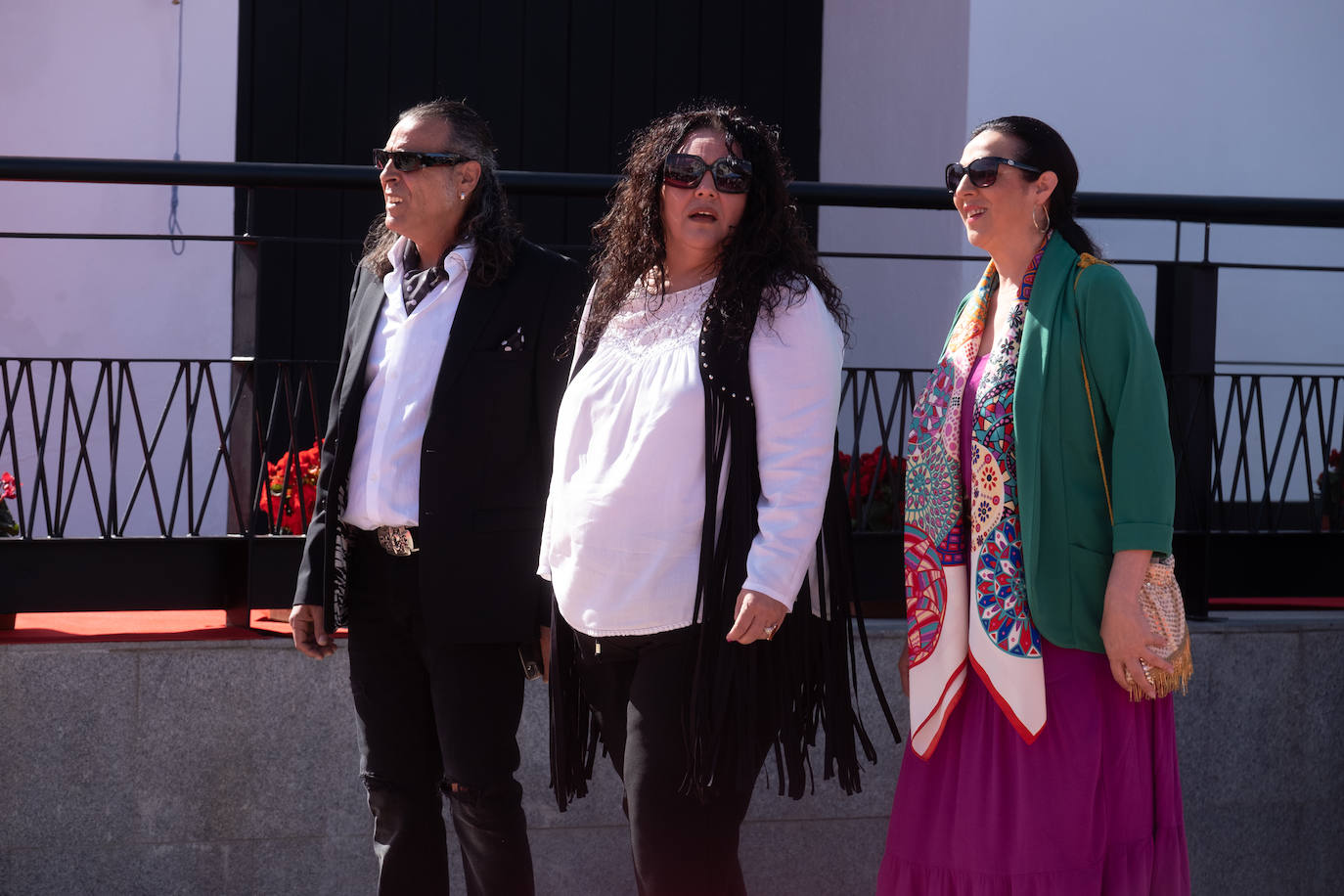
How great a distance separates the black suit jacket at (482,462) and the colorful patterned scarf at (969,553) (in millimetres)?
730

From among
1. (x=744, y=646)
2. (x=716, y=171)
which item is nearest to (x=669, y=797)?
(x=744, y=646)

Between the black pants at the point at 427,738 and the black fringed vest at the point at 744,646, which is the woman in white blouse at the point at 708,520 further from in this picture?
the black pants at the point at 427,738

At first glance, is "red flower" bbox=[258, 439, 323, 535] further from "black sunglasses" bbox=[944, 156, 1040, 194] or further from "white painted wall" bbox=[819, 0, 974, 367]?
"white painted wall" bbox=[819, 0, 974, 367]

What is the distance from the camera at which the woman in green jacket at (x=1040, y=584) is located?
7.49 ft

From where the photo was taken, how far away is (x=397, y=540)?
2.67 metres

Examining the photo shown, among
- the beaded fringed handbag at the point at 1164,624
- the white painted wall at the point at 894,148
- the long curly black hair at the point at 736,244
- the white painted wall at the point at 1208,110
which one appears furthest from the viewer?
the white painted wall at the point at 894,148

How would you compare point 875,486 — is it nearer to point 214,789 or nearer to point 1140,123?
point 214,789

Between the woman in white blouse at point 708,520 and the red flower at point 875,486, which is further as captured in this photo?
the red flower at point 875,486

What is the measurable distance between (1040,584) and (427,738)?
1.25 metres

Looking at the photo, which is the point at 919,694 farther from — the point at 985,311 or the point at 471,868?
the point at 471,868

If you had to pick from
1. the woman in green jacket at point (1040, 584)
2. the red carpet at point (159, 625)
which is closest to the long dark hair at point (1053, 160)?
the woman in green jacket at point (1040, 584)

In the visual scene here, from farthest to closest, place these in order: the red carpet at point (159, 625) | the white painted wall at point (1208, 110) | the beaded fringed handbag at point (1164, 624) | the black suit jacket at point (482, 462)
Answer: the white painted wall at point (1208, 110)
the red carpet at point (159, 625)
the black suit jacket at point (482, 462)
the beaded fringed handbag at point (1164, 624)

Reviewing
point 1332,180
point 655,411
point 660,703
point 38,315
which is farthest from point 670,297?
point 1332,180

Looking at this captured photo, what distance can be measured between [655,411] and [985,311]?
2.20ft
